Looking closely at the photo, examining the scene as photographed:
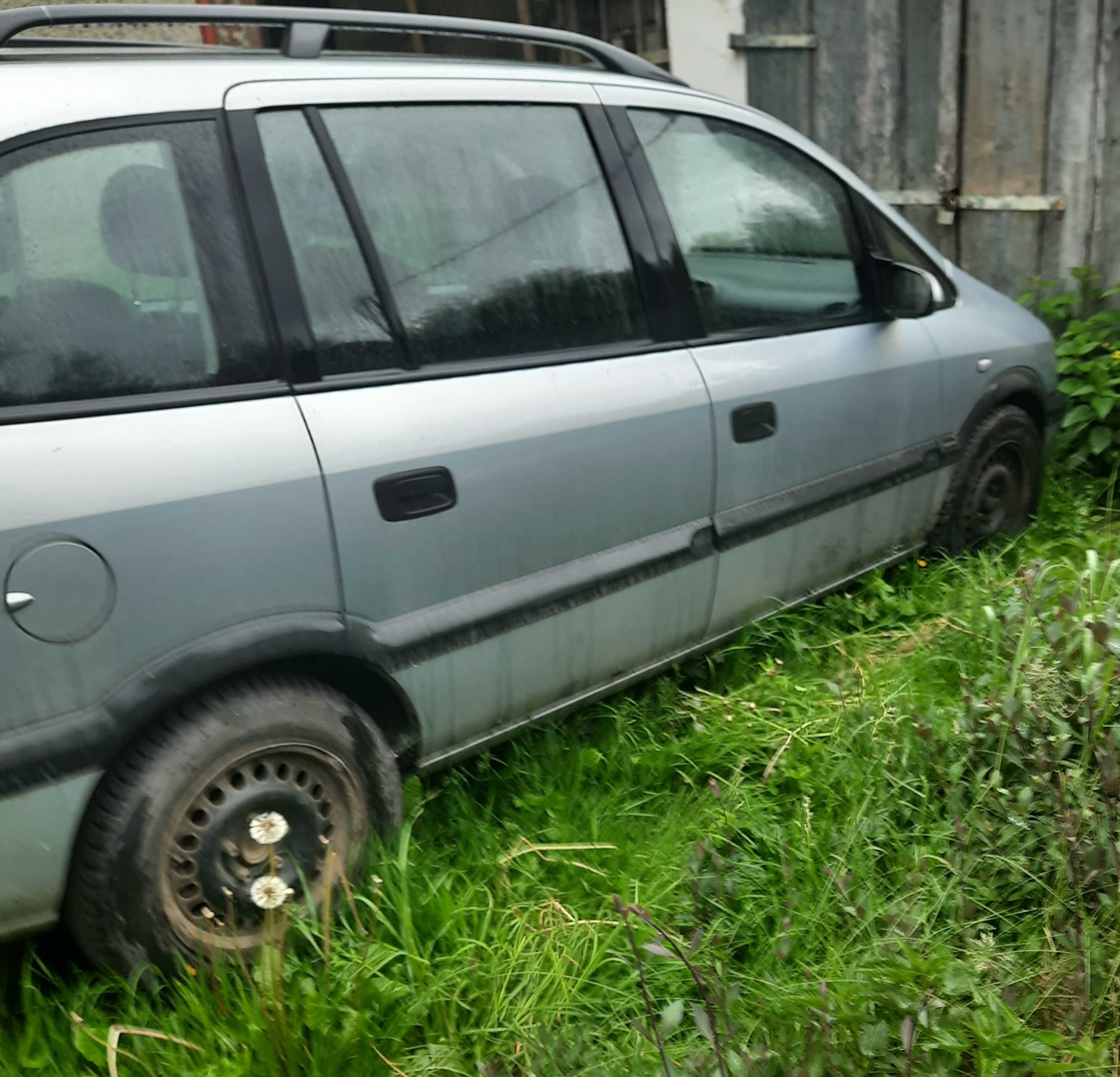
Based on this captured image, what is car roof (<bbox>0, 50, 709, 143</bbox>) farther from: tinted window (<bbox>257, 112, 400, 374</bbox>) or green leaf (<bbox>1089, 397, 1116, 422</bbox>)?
green leaf (<bbox>1089, 397, 1116, 422</bbox>)

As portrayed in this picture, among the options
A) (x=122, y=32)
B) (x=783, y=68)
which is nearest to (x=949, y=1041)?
(x=783, y=68)

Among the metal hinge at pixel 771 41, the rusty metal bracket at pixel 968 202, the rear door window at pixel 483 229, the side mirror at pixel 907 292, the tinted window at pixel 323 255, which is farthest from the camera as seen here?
the metal hinge at pixel 771 41

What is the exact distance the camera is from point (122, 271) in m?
2.11

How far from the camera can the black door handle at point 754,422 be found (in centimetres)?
311

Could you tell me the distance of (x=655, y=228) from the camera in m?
3.05

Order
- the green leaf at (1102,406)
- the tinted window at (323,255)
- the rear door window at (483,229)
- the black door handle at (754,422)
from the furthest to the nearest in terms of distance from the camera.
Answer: the green leaf at (1102,406), the black door handle at (754,422), the rear door window at (483,229), the tinted window at (323,255)

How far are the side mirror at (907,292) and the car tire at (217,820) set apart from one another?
6.94ft

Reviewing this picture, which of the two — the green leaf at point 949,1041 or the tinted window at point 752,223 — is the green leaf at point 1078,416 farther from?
the green leaf at point 949,1041

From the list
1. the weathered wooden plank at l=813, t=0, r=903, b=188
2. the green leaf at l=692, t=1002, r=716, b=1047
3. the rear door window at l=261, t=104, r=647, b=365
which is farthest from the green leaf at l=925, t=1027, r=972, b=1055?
the weathered wooden plank at l=813, t=0, r=903, b=188

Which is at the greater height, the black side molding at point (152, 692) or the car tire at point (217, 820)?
the black side molding at point (152, 692)

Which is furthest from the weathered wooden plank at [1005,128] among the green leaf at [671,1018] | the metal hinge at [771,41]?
the green leaf at [671,1018]

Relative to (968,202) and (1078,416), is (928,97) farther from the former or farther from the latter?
(1078,416)

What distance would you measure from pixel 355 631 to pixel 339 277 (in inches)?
27.9

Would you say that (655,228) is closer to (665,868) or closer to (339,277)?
(339,277)
